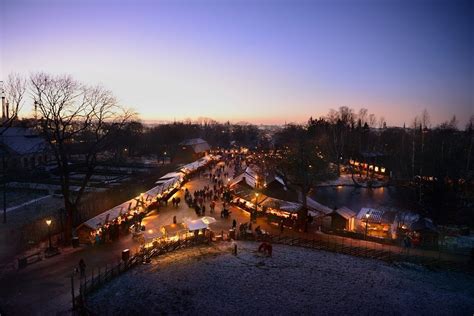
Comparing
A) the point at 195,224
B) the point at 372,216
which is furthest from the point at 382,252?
the point at 195,224

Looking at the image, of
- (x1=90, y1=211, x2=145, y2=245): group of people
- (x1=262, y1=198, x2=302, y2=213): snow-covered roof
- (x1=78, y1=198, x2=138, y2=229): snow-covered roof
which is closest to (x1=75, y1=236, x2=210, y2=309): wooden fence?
(x1=90, y1=211, x2=145, y2=245): group of people

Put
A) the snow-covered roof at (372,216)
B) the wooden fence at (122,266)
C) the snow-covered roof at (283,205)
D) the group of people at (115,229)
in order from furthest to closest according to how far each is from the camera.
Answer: the snow-covered roof at (283,205) < the snow-covered roof at (372,216) < the group of people at (115,229) < the wooden fence at (122,266)

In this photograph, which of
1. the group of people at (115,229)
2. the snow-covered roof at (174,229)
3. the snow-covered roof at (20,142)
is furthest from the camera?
the snow-covered roof at (20,142)

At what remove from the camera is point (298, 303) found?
47.8 ft

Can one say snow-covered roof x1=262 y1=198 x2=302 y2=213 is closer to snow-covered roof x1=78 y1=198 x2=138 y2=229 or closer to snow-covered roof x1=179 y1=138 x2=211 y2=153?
snow-covered roof x1=78 y1=198 x2=138 y2=229

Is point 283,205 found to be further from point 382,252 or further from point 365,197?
point 365,197

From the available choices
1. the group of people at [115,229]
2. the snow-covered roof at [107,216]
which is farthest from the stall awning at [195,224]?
the snow-covered roof at [107,216]

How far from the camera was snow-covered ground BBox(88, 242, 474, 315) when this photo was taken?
46.3 ft

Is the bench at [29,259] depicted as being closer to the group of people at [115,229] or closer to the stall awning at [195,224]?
the group of people at [115,229]

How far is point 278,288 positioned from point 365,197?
99.1 feet

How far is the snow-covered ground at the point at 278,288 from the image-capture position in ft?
46.3

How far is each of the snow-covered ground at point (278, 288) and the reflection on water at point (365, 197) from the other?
17157mm

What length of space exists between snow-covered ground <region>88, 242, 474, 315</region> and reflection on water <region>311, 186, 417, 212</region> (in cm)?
1716

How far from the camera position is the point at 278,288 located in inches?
625
